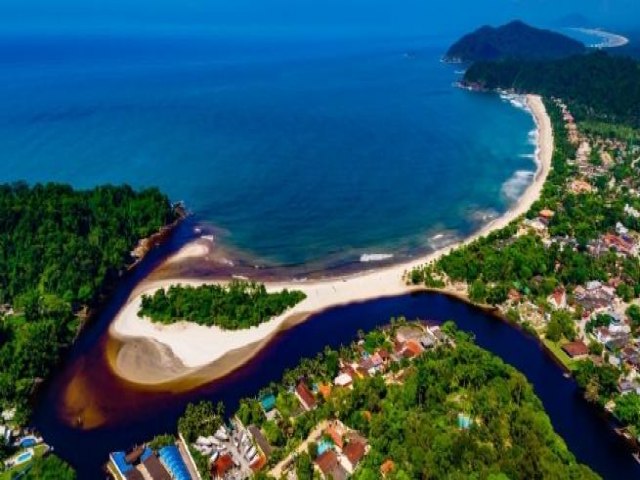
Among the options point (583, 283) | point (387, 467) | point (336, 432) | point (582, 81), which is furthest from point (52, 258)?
point (582, 81)

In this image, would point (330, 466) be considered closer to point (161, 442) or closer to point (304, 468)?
point (304, 468)

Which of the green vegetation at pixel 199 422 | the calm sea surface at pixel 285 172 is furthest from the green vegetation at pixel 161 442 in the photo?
the calm sea surface at pixel 285 172

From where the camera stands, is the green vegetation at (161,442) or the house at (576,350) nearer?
the green vegetation at (161,442)

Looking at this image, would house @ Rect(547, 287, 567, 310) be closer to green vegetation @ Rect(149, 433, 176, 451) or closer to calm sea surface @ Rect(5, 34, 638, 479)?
calm sea surface @ Rect(5, 34, 638, 479)

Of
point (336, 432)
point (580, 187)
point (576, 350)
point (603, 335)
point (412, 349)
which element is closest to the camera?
point (336, 432)

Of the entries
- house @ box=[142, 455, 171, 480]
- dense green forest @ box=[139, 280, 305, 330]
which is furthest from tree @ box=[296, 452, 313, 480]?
dense green forest @ box=[139, 280, 305, 330]

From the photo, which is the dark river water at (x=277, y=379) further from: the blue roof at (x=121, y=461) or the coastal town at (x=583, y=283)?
the blue roof at (x=121, y=461)

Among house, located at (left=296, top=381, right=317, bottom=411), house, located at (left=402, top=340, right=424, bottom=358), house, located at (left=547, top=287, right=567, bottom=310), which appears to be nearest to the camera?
house, located at (left=296, top=381, right=317, bottom=411)
